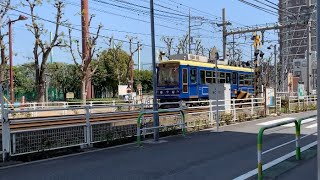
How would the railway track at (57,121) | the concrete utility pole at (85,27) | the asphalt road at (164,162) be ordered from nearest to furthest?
the asphalt road at (164,162) → the railway track at (57,121) → the concrete utility pole at (85,27)

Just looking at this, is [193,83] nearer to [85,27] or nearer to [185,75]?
[185,75]

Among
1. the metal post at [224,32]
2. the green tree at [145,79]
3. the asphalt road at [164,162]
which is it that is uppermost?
the metal post at [224,32]

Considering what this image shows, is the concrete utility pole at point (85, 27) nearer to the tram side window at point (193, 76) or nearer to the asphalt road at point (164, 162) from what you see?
the tram side window at point (193, 76)

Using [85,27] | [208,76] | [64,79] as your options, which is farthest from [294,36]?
[208,76]

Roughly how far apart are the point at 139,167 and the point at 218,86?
8991 mm

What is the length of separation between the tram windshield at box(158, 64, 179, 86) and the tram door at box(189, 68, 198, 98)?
3.22ft

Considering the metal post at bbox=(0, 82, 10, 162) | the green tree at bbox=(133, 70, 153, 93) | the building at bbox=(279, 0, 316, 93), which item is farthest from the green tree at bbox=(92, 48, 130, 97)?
the metal post at bbox=(0, 82, 10, 162)

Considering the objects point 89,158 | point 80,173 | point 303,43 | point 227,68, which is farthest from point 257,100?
point 303,43

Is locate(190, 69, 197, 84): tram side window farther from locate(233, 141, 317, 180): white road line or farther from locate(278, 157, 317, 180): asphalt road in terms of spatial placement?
locate(278, 157, 317, 180): asphalt road

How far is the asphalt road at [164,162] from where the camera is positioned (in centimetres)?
780

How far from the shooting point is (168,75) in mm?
25781

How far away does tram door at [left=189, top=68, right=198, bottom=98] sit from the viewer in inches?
1009

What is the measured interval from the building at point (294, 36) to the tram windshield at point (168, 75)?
11964 millimetres

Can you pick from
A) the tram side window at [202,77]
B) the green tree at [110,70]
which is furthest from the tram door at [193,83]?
the green tree at [110,70]
